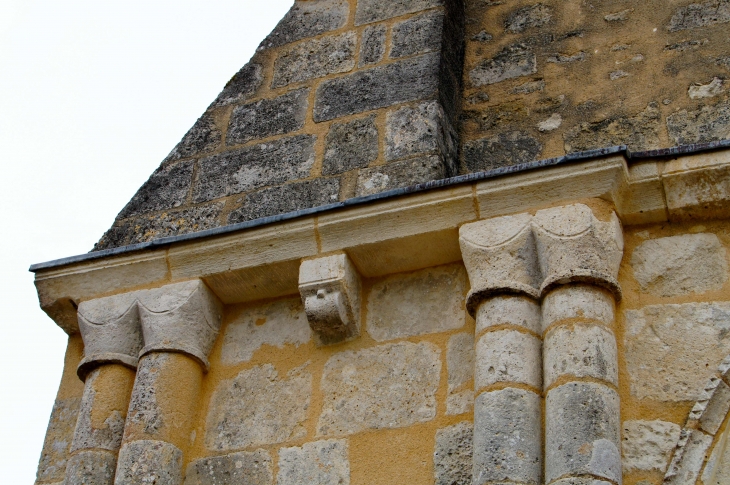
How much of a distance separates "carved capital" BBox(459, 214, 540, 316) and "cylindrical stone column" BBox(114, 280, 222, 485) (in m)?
1.05

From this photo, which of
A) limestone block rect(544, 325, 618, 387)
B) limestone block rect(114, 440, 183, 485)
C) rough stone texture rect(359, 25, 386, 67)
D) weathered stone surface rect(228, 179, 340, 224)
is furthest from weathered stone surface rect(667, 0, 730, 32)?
limestone block rect(114, 440, 183, 485)

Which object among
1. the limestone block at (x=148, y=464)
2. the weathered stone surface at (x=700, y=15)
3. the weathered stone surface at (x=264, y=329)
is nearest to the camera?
the limestone block at (x=148, y=464)

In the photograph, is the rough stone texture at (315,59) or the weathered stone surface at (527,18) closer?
the rough stone texture at (315,59)

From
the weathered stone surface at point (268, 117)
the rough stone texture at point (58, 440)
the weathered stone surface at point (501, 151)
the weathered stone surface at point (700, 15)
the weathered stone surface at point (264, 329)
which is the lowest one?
the rough stone texture at point (58, 440)

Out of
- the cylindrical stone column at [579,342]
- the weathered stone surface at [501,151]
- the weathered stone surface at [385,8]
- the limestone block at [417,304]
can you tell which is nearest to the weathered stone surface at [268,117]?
the weathered stone surface at [385,8]

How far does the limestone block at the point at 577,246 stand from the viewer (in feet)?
11.0

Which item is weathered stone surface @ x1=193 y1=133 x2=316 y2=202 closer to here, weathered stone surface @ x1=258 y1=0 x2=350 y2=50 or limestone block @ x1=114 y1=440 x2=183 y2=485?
weathered stone surface @ x1=258 y1=0 x2=350 y2=50

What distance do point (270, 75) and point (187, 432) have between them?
1872 mm

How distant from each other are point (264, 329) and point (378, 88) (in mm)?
1223

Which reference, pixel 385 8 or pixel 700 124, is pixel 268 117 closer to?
pixel 385 8

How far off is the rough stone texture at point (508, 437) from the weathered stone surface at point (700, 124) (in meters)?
1.52

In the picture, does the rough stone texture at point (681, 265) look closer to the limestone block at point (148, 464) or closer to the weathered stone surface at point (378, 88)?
the weathered stone surface at point (378, 88)

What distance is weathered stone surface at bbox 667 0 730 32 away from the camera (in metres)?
4.65

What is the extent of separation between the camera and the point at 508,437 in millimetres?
3125
